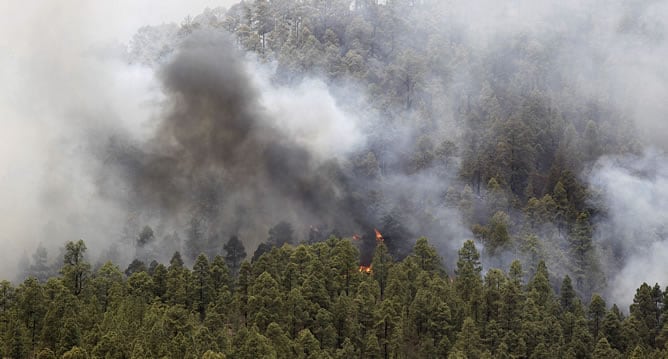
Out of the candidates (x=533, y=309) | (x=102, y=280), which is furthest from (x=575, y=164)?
(x=102, y=280)

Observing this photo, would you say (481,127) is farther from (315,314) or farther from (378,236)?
(315,314)

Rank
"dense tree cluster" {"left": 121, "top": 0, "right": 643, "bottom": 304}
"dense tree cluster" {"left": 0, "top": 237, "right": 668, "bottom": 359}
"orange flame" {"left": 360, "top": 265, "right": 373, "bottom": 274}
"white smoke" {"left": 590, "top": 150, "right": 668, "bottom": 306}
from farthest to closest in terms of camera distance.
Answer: "dense tree cluster" {"left": 121, "top": 0, "right": 643, "bottom": 304} < "white smoke" {"left": 590, "top": 150, "right": 668, "bottom": 306} < "orange flame" {"left": 360, "top": 265, "right": 373, "bottom": 274} < "dense tree cluster" {"left": 0, "top": 237, "right": 668, "bottom": 359}

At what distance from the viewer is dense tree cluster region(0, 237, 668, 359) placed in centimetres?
8344

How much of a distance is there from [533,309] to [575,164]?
168 feet

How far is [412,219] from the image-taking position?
131625 mm

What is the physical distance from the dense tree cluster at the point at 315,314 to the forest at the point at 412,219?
256 millimetres

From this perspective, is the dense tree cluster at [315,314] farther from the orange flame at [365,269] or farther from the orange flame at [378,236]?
the orange flame at [378,236]

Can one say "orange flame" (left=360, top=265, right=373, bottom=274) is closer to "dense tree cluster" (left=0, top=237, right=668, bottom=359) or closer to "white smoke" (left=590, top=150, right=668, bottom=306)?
"dense tree cluster" (left=0, top=237, right=668, bottom=359)

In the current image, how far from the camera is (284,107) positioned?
535 ft

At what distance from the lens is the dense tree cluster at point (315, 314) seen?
8344 centimetres

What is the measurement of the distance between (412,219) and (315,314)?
41.7 metres

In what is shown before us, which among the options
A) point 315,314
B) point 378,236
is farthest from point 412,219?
point 315,314

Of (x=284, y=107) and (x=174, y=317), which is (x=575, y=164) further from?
(x=174, y=317)

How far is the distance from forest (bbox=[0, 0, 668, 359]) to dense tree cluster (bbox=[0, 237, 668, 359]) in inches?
10.1
